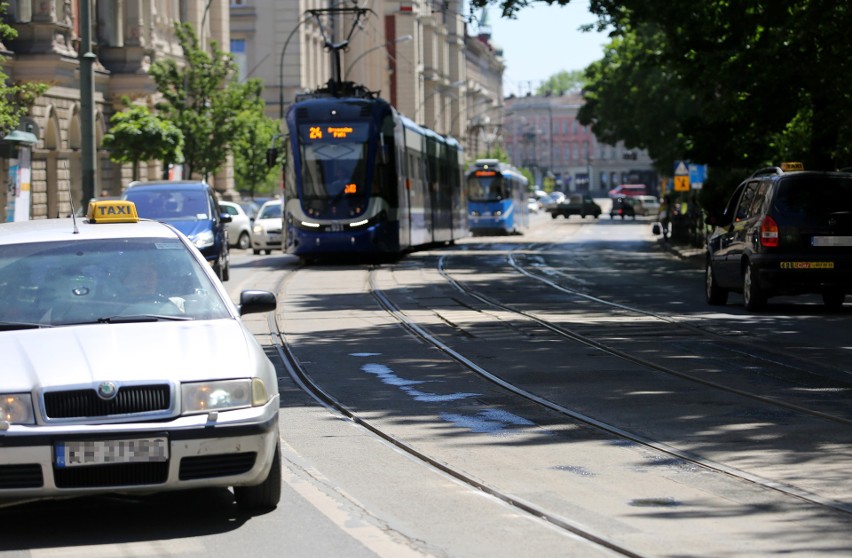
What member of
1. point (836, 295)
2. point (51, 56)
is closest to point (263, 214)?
point (51, 56)

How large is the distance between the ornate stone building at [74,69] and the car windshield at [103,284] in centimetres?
2941

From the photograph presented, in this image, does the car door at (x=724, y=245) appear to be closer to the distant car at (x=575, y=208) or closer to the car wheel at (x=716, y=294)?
the car wheel at (x=716, y=294)

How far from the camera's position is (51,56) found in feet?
150

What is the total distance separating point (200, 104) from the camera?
58.6 metres

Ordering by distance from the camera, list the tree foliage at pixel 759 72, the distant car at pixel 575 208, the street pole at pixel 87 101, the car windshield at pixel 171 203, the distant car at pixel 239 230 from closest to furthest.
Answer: the car windshield at pixel 171 203 → the tree foliage at pixel 759 72 → the street pole at pixel 87 101 → the distant car at pixel 239 230 → the distant car at pixel 575 208

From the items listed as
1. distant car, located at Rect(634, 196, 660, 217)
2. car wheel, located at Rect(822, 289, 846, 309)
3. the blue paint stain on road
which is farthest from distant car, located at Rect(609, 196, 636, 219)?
the blue paint stain on road

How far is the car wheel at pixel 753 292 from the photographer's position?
21.8 metres

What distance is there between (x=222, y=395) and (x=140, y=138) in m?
43.3

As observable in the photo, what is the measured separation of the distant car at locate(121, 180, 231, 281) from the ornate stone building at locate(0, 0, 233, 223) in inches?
376

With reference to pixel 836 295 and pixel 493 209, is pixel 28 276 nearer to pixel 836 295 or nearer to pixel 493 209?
pixel 836 295

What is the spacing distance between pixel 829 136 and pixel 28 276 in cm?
2604

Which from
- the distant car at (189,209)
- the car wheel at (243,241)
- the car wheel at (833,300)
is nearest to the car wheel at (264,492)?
the car wheel at (833,300)

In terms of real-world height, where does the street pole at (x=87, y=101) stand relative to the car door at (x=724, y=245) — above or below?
above

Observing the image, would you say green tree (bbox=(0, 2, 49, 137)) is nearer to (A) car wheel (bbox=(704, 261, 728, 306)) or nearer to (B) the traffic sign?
(A) car wheel (bbox=(704, 261, 728, 306))
